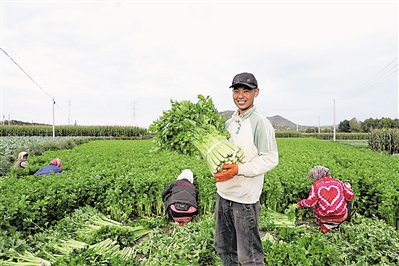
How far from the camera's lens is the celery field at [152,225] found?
374 centimetres

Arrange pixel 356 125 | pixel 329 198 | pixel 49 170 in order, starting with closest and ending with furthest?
pixel 329 198, pixel 49 170, pixel 356 125

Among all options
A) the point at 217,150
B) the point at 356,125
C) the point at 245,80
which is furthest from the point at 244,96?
the point at 356,125

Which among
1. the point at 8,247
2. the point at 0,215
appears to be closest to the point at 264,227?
the point at 8,247

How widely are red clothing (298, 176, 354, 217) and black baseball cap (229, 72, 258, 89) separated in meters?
2.84

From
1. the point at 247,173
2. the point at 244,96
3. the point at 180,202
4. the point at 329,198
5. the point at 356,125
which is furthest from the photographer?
the point at 356,125

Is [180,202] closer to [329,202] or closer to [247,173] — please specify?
[329,202]

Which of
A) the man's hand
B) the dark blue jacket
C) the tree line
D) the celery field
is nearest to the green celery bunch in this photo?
the man's hand

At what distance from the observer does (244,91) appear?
2.93m

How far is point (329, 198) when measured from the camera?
4.82 meters

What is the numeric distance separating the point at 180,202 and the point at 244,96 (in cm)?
309

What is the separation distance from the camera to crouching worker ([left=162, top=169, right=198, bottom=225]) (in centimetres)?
542

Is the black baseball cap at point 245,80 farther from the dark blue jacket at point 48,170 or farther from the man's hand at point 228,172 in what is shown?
the dark blue jacket at point 48,170

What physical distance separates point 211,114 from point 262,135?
0.84 m

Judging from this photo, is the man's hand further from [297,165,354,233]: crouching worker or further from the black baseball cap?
[297,165,354,233]: crouching worker
